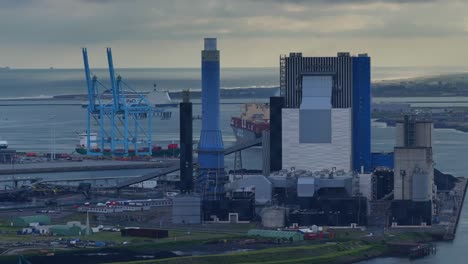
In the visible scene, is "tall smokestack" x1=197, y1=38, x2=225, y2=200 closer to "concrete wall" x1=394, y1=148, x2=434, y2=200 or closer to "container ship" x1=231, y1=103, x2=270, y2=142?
"concrete wall" x1=394, y1=148, x2=434, y2=200

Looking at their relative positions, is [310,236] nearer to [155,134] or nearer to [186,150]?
[186,150]

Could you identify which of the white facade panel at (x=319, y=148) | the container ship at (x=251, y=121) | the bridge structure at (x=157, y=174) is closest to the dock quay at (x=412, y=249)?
the white facade panel at (x=319, y=148)

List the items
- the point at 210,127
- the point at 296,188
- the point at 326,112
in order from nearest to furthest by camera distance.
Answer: the point at 296,188 < the point at 210,127 < the point at 326,112

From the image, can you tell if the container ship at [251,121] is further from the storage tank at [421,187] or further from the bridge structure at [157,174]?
the storage tank at [421,187]

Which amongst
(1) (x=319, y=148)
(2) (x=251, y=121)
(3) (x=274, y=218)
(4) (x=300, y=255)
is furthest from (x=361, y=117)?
(2) (x=251, y=121)

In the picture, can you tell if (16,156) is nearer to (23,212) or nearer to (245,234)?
(23,212)

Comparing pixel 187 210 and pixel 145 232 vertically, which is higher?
pixel 187 210
